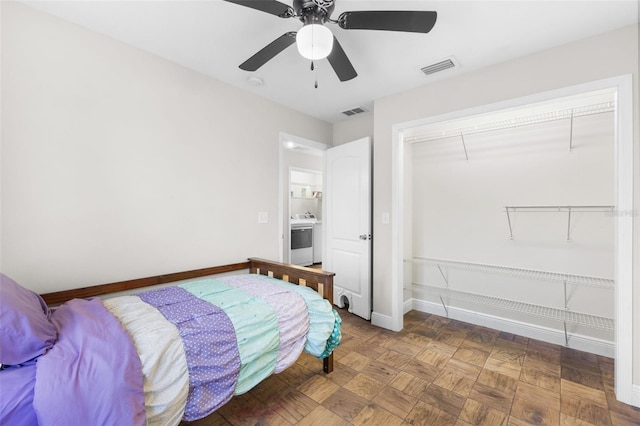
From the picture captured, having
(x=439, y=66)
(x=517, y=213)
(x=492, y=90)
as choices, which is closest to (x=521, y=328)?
(x=517, y=213)

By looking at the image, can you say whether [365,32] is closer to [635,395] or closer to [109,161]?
[109,161]

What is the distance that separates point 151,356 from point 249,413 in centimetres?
80

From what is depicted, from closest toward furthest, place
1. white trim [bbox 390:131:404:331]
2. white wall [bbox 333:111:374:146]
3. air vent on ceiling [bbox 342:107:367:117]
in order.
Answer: white trim [bbox 390:131:404:331] → air vent on ceiling [bbox 342:107:367:117] → white wall [bbox 333:111:374:146]

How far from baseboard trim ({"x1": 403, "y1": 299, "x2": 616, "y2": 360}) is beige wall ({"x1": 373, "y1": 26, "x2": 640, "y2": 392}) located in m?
0.68

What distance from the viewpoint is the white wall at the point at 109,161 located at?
1628 mm

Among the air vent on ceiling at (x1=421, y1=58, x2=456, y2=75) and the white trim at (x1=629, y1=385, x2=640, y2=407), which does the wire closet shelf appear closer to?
the white trim at (x1=629, y1=385, x2=640, y2=407)

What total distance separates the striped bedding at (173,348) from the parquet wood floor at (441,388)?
279 millimetres

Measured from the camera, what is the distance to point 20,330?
41.3 inches

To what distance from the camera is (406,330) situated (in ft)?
9.39

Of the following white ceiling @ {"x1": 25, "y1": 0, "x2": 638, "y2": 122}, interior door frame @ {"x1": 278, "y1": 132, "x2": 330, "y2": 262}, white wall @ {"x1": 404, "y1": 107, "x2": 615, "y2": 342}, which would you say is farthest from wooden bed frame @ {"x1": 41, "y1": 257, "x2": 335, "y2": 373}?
white ceiling @ {"x1": 25, "y1": 0, "x2": 638, "y2": 122}

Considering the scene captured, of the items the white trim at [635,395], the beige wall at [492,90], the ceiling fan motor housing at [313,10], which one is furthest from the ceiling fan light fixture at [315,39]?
the white trim at [635,395]

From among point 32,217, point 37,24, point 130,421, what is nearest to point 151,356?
point 130,421

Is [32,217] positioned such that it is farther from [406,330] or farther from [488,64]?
[488,64]

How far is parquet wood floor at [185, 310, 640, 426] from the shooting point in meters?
1.63
